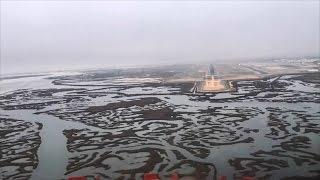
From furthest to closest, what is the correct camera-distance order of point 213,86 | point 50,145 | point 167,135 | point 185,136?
point 213,86 → point 167,135 → point 185,136 → point 50,145

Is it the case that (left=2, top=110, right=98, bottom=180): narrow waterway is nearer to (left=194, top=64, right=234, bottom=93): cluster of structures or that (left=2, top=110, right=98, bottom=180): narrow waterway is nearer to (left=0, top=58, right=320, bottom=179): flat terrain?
(left=0, top=58, right=320, bottom=179): flat terrain

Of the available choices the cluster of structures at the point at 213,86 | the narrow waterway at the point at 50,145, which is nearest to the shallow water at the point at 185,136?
the narrow waterway at the point at 50,145

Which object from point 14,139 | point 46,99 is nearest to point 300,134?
point 14,139

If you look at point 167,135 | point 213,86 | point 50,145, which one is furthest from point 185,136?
point 213,86

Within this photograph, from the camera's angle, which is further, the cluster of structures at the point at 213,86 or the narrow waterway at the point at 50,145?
the cluster of structures at the point at 213,86

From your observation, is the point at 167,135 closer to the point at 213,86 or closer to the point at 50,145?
the point at 50,145

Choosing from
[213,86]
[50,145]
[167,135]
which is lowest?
[50,145]

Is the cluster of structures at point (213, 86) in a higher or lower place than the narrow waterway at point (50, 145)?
higher

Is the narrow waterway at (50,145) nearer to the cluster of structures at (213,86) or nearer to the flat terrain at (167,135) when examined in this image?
the flat terrain at (167,135)

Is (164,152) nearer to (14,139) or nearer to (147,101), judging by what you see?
(14,139)
